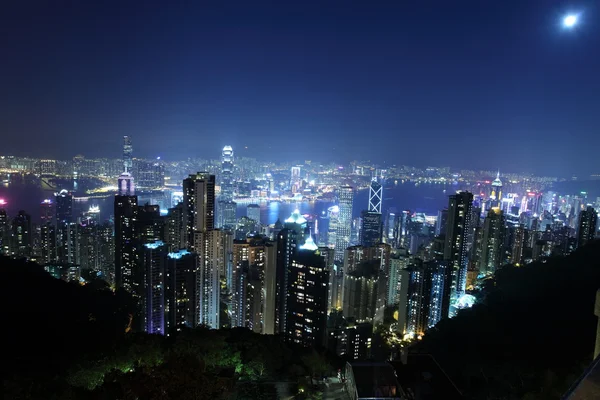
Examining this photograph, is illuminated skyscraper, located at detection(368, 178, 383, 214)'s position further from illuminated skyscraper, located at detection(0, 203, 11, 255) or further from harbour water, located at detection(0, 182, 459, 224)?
illuminated skyscraper, located at detection(0, 203, 11, 255)

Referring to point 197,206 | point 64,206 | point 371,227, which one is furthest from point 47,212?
point 371,227

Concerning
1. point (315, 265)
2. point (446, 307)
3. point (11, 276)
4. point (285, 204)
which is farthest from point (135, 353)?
point (285, 204)

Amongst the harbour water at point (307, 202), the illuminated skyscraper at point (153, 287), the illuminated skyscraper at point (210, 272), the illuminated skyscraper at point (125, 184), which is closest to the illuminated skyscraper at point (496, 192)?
the harbour water at point (307, 202)

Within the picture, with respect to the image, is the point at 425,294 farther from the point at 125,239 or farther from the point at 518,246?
the point at 125,239

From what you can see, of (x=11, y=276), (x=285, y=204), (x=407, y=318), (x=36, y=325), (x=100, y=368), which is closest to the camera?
(x=100, y=368)

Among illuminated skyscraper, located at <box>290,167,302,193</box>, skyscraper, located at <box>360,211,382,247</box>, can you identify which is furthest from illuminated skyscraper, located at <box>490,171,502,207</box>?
illuminated skyscraper, located at <box>290,167,302,193</box>

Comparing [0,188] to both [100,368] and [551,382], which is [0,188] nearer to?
[100,368]
